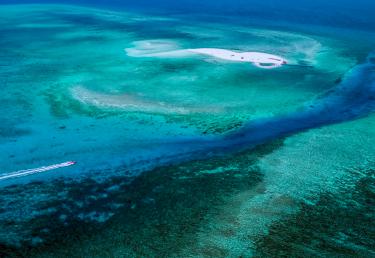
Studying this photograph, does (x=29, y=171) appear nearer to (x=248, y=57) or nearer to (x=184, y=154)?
(x=184, y=154)

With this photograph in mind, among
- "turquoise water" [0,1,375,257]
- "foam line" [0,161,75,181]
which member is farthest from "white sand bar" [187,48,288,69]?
"foam line" [0,161,75,181]

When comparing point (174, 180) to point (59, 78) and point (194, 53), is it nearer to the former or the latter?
point (59, 78)

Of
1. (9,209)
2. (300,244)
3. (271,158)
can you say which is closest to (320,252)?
(300,244)

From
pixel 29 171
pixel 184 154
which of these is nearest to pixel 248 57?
pixel 184 154

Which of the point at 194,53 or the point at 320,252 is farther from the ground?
the point at 194,53

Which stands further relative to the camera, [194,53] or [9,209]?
[194,53]

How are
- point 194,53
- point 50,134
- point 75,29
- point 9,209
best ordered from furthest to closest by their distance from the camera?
point 75,29, point 194,53, point 50,134, point 9,209

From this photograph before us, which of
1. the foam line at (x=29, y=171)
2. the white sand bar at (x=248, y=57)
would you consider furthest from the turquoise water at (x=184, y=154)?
the white sand bar at (x=248, y=57)

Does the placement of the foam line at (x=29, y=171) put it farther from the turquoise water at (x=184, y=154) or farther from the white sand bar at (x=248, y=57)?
the white sand bar at (x=248, y=57)
